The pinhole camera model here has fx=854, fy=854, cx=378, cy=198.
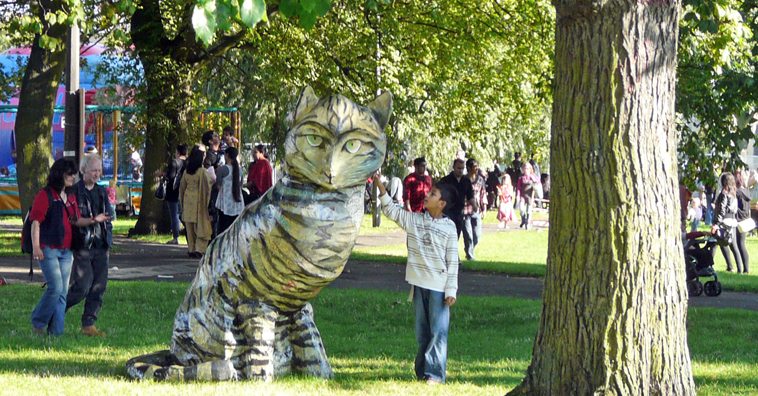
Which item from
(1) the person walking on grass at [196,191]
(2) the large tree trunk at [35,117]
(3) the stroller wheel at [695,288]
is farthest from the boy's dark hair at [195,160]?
(3) the stroller wheel at [695,288]

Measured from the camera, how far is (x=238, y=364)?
6.16 metres

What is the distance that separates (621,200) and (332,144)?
191 centimetres

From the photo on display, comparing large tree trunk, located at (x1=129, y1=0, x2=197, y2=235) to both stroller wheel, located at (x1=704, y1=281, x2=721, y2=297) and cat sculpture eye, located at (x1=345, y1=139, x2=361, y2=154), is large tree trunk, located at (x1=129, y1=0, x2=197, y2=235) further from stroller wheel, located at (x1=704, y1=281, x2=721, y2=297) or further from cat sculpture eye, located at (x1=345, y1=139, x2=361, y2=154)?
cat sculpture eye, located at (x1=345, y1=139, x2=361, y2=154)

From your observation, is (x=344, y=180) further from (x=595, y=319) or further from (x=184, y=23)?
(x=184, y=23)

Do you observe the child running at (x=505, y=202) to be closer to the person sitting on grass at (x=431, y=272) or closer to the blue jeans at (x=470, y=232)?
the blue jeans at (x=470, y=232)

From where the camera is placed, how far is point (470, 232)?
1570 centimetres

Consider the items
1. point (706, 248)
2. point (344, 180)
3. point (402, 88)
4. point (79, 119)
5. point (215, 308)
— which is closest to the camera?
point (344, 180)

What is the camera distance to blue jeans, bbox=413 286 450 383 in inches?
256

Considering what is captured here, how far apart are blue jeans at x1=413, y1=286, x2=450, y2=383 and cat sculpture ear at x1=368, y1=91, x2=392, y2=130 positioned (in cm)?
138

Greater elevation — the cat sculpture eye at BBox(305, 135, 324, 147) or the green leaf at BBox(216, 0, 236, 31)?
the green leaf at BBox(216, 0, 236, 31)

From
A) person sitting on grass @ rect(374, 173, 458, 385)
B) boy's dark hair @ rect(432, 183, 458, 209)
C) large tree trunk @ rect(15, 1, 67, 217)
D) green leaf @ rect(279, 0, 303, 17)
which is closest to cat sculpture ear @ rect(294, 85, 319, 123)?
green leaf @ rect(279, 0, 303, 17)

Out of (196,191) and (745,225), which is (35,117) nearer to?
(196,191)

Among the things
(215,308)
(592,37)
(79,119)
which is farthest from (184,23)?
(592,37)

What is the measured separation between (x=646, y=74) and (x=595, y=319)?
1.42 meters
